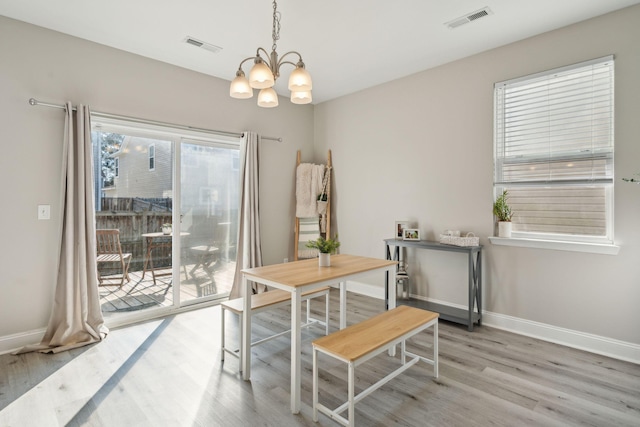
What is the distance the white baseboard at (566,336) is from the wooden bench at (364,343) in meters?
1.24

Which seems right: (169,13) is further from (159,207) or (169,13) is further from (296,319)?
(296,319)

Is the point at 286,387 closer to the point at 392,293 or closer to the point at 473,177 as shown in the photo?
the point at 392,293

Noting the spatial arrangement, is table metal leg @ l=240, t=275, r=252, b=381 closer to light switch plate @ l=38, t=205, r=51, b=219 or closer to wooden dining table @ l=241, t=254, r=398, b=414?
wooden dining table @ l=241, t=254, r=398, b=414

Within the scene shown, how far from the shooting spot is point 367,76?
403cm

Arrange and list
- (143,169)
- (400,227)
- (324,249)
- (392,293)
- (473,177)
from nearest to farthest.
Result: 1. (324,249)
2. (392,293)
3. (473,177)
4. (143,169)
5. (400,227)

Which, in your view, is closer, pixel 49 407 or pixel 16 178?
pixel 49 407

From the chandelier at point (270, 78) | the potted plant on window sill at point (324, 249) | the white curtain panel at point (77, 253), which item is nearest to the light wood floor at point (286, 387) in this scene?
the white curtain panel at point (77, 253)

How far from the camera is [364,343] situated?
1.90 m

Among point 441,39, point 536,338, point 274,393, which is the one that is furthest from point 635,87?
point 274,393

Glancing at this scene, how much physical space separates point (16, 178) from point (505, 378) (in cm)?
417

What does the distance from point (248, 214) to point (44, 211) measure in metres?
1.98

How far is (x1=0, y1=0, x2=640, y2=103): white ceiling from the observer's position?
2572 mm

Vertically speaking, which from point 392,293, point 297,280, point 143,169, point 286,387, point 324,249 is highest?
point 143,169

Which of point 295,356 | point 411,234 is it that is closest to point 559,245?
point 411,234
